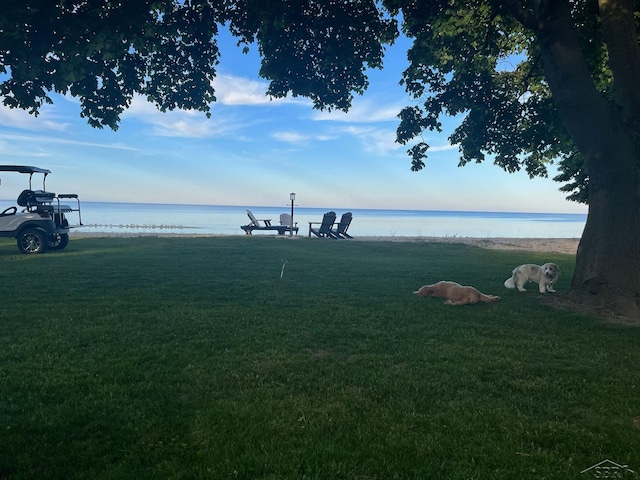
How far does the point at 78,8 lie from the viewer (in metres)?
9.43

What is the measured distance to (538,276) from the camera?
34.5 ft

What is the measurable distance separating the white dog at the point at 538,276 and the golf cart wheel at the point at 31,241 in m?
16.7

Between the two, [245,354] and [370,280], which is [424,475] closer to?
[245,354]

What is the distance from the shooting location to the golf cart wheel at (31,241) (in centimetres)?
1639

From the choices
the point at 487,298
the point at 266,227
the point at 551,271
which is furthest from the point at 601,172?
the point at 266,227

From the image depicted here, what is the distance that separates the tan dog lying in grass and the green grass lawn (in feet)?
0.86

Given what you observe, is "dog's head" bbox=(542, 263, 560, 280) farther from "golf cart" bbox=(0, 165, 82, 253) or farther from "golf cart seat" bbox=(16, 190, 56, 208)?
"golf cart seat" bbox=(16, 190, 56, 208)

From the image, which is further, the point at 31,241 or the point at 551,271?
the point at 31,241

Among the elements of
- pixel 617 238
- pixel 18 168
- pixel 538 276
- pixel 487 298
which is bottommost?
pixel 487 298

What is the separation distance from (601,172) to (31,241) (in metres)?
18.9

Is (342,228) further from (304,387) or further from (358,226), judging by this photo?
(358,226)

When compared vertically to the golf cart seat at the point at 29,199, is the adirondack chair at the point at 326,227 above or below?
below

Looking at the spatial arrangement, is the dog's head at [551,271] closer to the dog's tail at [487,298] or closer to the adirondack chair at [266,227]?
the dog's tail at [487,298]

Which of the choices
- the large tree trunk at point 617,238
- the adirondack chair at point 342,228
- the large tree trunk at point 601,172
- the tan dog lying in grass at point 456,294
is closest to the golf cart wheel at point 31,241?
the tan dog lying in grass at point 456,294
